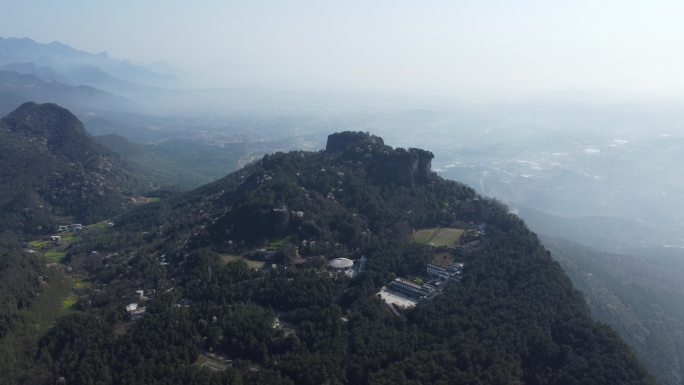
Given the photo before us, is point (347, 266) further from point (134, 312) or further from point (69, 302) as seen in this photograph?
point (69, 302)

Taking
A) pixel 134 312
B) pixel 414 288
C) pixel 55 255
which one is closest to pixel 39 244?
pixel 55 255

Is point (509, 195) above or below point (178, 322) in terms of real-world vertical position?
below

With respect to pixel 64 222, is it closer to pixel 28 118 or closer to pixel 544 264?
pixel 28 118

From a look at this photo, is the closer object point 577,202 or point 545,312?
point 545,312

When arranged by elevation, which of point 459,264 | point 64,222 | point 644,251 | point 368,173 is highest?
point 368,173

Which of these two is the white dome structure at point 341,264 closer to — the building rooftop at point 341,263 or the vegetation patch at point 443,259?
the building rooftop at point 341,263

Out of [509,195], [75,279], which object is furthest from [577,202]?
[75,279]

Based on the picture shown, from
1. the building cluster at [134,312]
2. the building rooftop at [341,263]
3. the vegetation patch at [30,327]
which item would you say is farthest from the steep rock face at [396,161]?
the vegetation patch at [30,327]
